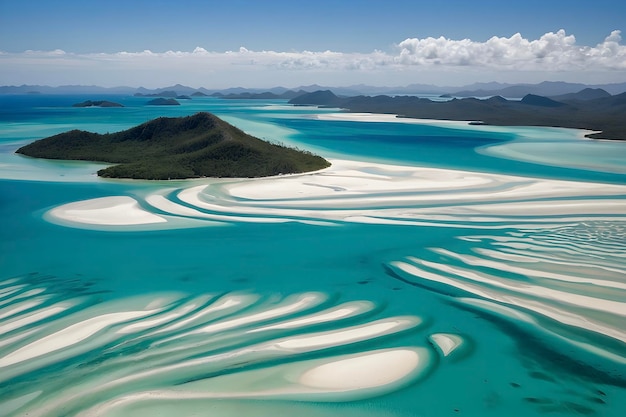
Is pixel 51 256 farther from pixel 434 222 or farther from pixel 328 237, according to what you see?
pixel 434 222

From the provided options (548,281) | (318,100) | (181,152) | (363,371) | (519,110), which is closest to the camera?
(363,371)

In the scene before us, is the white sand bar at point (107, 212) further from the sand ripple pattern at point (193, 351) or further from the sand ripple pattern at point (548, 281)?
the sand ripple pattern at point (548, 281)

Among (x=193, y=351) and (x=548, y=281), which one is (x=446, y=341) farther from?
(x=193, y=351)

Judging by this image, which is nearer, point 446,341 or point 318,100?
point 446,341

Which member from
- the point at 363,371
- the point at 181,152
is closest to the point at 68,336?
the point at 363,371

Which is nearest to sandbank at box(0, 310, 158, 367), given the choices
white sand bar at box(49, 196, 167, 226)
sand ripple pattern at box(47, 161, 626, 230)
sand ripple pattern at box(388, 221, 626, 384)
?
sand ripple pattern at box(388, 221, 626, 384)

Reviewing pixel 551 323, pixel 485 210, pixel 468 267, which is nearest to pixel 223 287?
pixel 468 267
